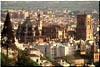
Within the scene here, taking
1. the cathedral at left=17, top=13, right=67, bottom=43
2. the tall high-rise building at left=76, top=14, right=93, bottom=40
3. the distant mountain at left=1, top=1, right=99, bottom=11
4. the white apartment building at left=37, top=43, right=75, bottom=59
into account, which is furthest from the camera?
the tall high-rise building at left=76, top=14, right=93, bottom=40

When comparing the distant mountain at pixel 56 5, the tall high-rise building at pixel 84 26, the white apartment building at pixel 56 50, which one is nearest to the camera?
the white apartment building at pixel 56 50

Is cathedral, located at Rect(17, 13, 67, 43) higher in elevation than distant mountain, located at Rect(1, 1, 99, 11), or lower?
lower

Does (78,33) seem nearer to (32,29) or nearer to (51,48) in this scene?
(32,29)

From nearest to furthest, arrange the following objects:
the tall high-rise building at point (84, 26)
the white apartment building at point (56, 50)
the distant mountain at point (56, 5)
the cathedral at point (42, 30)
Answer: the white apartment building at point (56, 50)
the cathedral at point (42, 30)
the distant mountain at point (56, 5)
the tall high-rise building at point (84, 26)

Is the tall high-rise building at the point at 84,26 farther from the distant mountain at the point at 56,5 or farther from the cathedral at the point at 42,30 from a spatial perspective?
the cathedral at the point at 42,30

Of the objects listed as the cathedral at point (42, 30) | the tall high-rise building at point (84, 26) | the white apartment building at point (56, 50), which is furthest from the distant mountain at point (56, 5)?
the white apartment building at point (56, 50)

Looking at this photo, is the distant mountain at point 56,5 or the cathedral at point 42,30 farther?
the distant mountain at point 56,5

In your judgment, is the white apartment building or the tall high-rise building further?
the tall high-rise building

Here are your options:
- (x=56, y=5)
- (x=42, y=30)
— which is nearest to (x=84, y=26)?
(x=56, y=5)

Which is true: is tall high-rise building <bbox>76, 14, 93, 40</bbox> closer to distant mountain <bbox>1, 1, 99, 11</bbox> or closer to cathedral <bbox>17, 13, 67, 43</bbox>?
distant mountain <bbox>1, 1, 99, 11</bbox>

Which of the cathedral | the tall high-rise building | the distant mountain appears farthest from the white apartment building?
the tall high-rise building
